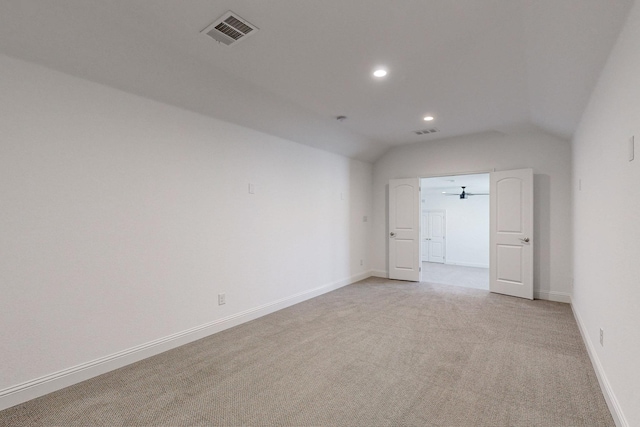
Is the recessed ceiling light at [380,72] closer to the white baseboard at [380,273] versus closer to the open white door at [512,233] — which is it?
the open white door at [512,233]

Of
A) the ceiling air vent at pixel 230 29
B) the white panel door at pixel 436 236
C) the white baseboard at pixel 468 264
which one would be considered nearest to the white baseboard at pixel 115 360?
the ceiling air vent at pixel 230 29

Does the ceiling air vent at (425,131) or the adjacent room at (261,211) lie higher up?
the ceiling air vent at (425,131)

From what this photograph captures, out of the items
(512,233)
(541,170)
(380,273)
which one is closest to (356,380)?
(512,233)

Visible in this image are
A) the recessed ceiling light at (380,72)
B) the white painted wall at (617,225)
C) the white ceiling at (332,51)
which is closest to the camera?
the white painted wall at (617,225)

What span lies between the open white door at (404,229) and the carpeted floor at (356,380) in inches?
87.0

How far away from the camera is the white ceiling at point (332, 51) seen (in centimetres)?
196

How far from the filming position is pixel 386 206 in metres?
6.46

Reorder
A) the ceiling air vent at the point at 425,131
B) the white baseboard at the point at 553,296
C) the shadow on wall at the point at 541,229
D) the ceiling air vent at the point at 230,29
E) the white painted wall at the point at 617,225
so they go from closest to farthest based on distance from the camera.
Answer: the white painted wall at the point at 617,225, the ceiling air vent at the point at 230,29, the white baseboard at the point at 553,296, the shadow on wall at the point at 541,229, the ceiling air vent at the point at 425,131

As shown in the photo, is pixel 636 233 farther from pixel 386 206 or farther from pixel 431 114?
pixel 386 206

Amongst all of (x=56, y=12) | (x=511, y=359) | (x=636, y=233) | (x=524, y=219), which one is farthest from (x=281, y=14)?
(x=524, y=219)

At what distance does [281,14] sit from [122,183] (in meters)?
2.02

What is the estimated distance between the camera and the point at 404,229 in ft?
20.1

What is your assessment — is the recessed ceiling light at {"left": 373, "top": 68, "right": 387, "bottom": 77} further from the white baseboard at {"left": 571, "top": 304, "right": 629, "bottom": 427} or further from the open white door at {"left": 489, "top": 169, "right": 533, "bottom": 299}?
the open white door at {"left": 489, "top": 169, "right": 533, "bottom": 299}

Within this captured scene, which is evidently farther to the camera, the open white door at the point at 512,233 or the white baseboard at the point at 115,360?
the open white door at the point at 512,233
